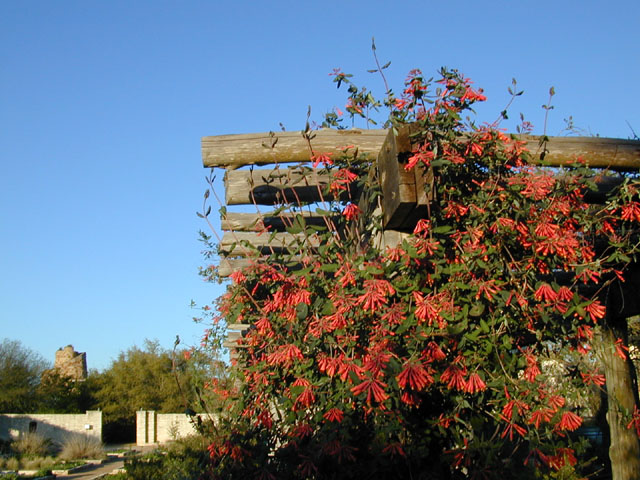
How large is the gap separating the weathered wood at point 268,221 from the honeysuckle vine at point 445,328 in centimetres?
47

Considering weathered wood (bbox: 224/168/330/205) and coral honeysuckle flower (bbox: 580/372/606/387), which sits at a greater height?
weathered wood (bbox: 224/168/330/205)

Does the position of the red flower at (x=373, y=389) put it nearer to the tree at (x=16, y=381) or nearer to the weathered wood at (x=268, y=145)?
the weathered wood at (x=268, y=145)

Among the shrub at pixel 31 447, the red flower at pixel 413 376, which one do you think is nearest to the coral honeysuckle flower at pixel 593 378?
the red flower at pixel 413 376

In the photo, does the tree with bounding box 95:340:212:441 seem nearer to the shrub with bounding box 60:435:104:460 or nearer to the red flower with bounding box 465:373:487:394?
the shrub with bounding box 60:435:104:460

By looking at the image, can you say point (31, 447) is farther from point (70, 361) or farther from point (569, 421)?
point (569, 421)

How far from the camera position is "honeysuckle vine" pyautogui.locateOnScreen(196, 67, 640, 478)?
1.88 m

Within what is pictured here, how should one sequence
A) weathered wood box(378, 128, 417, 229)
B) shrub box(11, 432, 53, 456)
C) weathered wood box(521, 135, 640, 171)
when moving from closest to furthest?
weathered wood box(378, 128, 417, 229)
weathered wood box(521, 135, 640, 171)
shrub box(11, 432, 53, 456)

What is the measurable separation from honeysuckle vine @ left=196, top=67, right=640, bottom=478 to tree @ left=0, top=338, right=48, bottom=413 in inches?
1345

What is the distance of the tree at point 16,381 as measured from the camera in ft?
104

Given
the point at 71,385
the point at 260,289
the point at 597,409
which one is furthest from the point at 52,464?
the point at 260,289

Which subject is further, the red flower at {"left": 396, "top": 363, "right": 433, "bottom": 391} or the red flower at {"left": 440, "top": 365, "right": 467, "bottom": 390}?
the red flower at {"left": 440, "top": 365, "right": 467, "bottom": 390}

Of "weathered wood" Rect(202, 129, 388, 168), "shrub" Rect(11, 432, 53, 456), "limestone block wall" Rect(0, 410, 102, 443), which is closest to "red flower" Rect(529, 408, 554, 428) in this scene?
"weathered wood" Rect(202, 129, 388, 168)

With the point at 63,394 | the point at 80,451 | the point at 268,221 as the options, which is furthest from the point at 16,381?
the point at 268,221

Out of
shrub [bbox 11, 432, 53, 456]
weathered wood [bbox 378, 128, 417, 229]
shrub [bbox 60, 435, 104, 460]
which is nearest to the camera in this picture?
weathered wood [bbox 378, 128, 417, 229]
